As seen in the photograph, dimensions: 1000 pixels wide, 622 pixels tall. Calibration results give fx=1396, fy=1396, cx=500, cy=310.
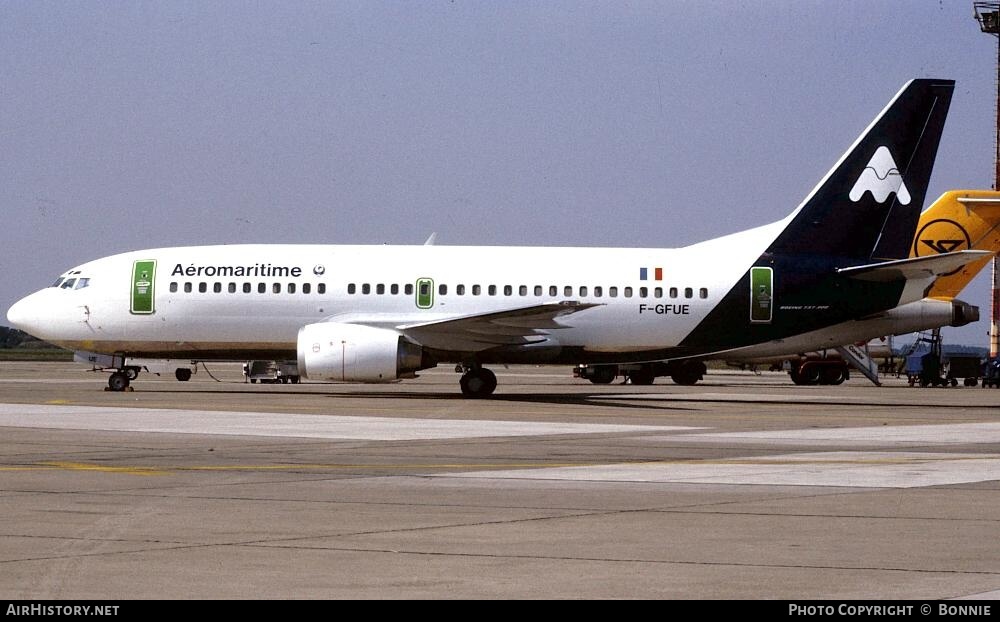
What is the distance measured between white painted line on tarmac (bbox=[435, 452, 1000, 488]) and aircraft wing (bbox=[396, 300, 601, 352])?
55.6 ft

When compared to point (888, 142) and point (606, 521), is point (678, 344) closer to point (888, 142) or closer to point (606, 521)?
point (888, 142)

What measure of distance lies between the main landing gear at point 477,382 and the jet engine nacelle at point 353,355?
2999 mm

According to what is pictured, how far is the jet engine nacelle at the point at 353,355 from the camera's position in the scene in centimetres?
3441

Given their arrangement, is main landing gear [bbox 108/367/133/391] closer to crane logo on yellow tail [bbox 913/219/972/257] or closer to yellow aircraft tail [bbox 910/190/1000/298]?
yellow aircraft tail [bbox 910/190/1000/298]

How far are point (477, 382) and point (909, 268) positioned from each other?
11670 mm

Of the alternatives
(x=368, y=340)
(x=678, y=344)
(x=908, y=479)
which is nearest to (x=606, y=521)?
(x=908, y=479)

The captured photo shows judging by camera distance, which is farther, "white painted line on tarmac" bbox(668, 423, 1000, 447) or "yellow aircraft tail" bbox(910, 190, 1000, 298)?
"yellow aircraft tail" bbox(910, 190, 1000, 298)

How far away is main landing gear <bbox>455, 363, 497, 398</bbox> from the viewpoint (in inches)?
1473

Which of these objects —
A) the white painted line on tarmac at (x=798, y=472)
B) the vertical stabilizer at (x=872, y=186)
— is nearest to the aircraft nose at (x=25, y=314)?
the vertical stabilizer at (x=872, y=186)

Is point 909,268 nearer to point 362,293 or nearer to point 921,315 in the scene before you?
point 921,315

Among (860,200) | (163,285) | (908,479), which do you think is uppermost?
(860,200)

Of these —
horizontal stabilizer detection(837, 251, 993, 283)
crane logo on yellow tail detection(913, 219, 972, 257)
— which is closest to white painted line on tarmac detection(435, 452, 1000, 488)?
horizontal stabilizer detection(837, 251, 993, 283)
